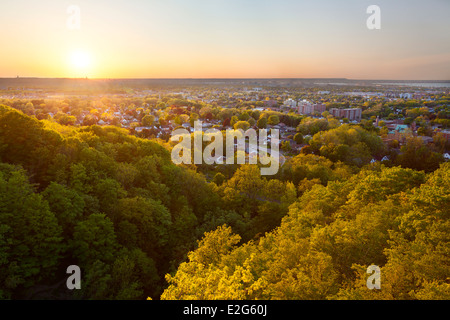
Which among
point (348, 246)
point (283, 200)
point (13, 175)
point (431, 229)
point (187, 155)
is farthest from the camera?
point (187, 155)

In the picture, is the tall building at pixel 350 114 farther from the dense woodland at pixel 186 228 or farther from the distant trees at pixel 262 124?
the dense woodland at pixel 186 228

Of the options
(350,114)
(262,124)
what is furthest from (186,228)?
(350,114)

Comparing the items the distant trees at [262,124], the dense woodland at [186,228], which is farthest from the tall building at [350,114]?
the dense woodland at [186,228]

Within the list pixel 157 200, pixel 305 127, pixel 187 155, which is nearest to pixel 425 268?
pixel 157 200

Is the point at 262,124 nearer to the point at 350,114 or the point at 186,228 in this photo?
the point at 350,114

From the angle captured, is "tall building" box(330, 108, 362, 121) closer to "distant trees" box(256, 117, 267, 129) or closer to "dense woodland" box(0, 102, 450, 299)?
"distant trees" box(256, 117, 267, 129)

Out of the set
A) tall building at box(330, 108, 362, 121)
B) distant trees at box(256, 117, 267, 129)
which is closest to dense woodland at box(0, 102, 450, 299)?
distant trees at box(256, 117, 267, 129)
